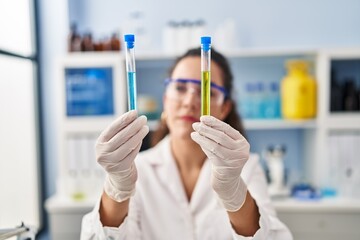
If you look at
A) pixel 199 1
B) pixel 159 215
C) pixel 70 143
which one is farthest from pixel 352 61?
pixel 70 143

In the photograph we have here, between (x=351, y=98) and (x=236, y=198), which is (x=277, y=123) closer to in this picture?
(x=351, y=98)

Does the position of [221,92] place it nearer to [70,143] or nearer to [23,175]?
[70,143]

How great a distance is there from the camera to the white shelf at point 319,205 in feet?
6.14

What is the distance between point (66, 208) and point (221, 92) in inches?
49.9

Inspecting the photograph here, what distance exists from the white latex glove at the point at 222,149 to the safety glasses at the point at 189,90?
1.04ft

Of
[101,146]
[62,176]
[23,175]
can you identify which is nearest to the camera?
[101,146]

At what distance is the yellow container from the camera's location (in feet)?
6.53

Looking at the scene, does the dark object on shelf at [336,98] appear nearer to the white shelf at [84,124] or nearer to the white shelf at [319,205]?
the white shelf at [319,205]

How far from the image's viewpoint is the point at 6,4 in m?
2.05

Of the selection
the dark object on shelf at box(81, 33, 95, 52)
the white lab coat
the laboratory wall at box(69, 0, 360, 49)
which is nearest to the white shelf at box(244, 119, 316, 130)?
the laboratory wall at box(69, 0, 360, 49)

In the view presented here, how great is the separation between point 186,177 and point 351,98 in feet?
4.24

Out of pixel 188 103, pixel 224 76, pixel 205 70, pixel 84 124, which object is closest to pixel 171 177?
pixel 188 103

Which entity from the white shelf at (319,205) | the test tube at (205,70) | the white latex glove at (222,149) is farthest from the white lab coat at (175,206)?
the white shelf at (319,205)

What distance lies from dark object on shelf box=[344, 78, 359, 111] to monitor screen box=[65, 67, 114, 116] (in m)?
1.45
